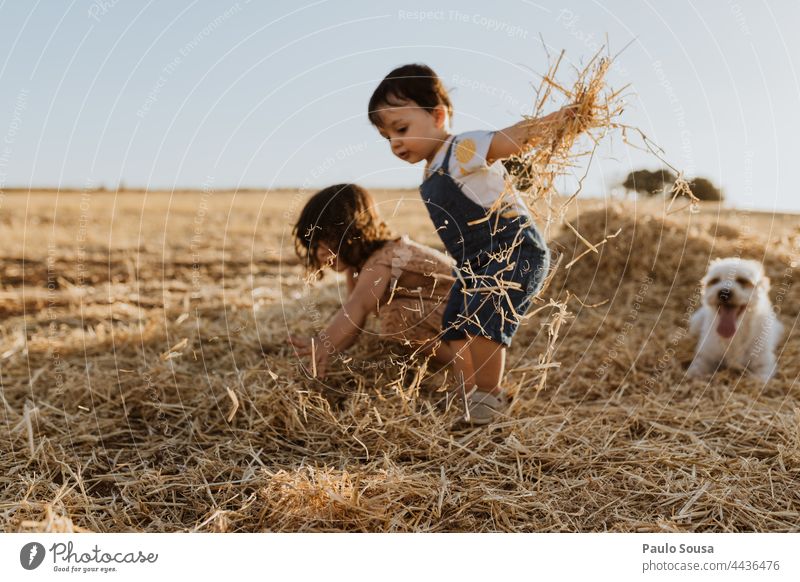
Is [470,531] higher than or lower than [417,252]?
lower

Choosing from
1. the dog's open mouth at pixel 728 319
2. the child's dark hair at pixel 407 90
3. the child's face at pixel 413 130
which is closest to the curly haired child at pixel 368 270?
the child's face at pixel 413 130

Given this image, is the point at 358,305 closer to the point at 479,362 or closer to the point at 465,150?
the point at 479,362

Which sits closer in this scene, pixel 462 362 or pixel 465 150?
pixel 465 150

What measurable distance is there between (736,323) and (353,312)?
2.57m

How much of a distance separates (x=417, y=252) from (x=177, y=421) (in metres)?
1.54

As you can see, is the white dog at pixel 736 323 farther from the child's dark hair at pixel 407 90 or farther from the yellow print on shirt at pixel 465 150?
the child's dark hair at pixel 407 90

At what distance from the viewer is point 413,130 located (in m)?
2.94

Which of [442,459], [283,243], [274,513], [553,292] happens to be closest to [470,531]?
[442,459]

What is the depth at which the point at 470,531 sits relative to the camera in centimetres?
226

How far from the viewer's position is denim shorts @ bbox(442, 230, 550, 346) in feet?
9.59

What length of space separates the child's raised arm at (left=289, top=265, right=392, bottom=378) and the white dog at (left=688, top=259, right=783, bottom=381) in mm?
2140

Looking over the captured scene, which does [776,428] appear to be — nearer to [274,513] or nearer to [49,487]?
[274,513]

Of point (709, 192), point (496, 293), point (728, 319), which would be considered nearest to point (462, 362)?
point (496, 293)

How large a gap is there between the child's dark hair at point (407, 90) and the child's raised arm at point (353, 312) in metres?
0.83
